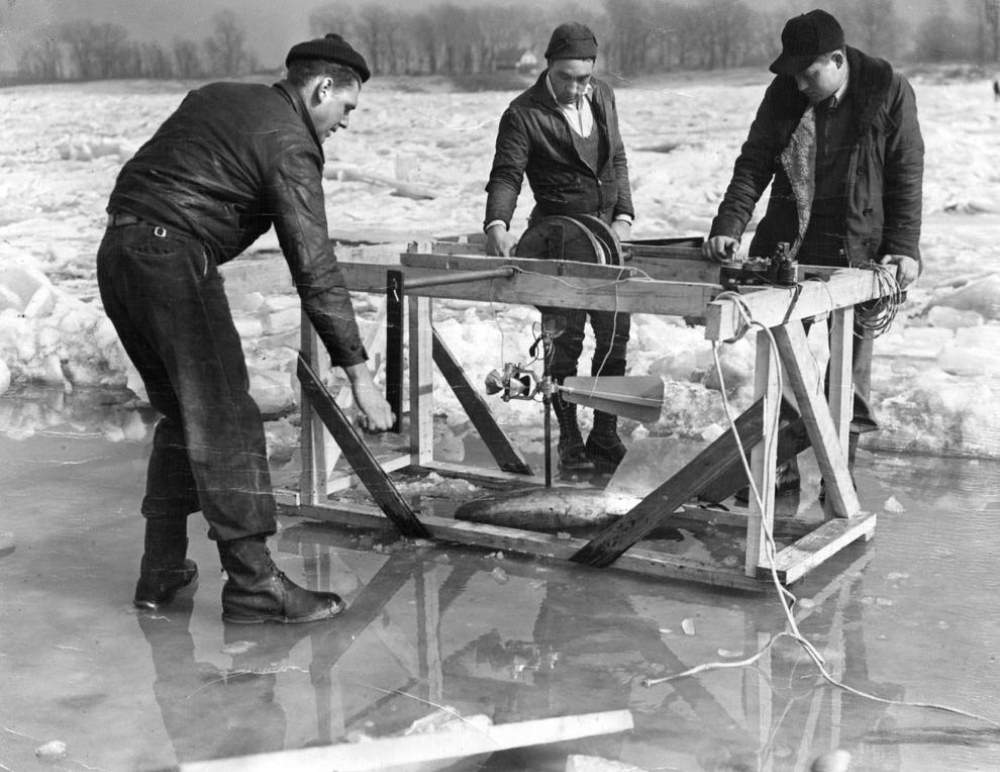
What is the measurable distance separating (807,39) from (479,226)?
501cm

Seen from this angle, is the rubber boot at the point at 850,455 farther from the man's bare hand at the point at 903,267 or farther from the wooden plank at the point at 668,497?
the wooden plank at the point at 668,497

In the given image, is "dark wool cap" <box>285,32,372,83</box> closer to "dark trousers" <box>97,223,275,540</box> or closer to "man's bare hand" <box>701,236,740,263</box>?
"dark trousers" <box>97,223,275,540</box>

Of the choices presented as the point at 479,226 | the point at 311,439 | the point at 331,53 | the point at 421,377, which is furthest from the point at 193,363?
the point at 479,226

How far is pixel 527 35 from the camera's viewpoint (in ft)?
15.5

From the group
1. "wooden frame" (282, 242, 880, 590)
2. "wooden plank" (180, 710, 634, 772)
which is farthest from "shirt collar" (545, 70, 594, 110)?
"wooden plank" (180, 710, 634, 772)

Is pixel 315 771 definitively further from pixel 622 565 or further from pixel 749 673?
pixel 622 565

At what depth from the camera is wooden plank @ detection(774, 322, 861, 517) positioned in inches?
147

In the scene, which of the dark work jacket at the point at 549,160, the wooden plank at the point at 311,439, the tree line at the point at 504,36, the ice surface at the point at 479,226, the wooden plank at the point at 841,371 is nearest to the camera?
the tree line at the point at 504,36

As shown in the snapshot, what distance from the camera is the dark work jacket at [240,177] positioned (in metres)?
3.25

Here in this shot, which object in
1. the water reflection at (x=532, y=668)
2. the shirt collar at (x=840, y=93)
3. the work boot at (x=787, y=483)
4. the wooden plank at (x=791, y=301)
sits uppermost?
the shirt collar at (x=840, y=93)

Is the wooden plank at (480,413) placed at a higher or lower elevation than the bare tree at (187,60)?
lower

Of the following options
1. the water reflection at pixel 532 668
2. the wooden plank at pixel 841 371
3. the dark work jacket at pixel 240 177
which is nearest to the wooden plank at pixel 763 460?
the water reflection at pixel 532 668

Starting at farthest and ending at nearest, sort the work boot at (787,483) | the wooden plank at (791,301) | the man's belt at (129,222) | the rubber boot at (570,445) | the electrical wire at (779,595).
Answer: the rubber boot at (570,445)
the work boot at (787,483)
the wooden plank at (791,301)
the man's belt at (129,222)
the electrical wire at (779,595)

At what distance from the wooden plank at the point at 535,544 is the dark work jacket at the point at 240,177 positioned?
1051mm
